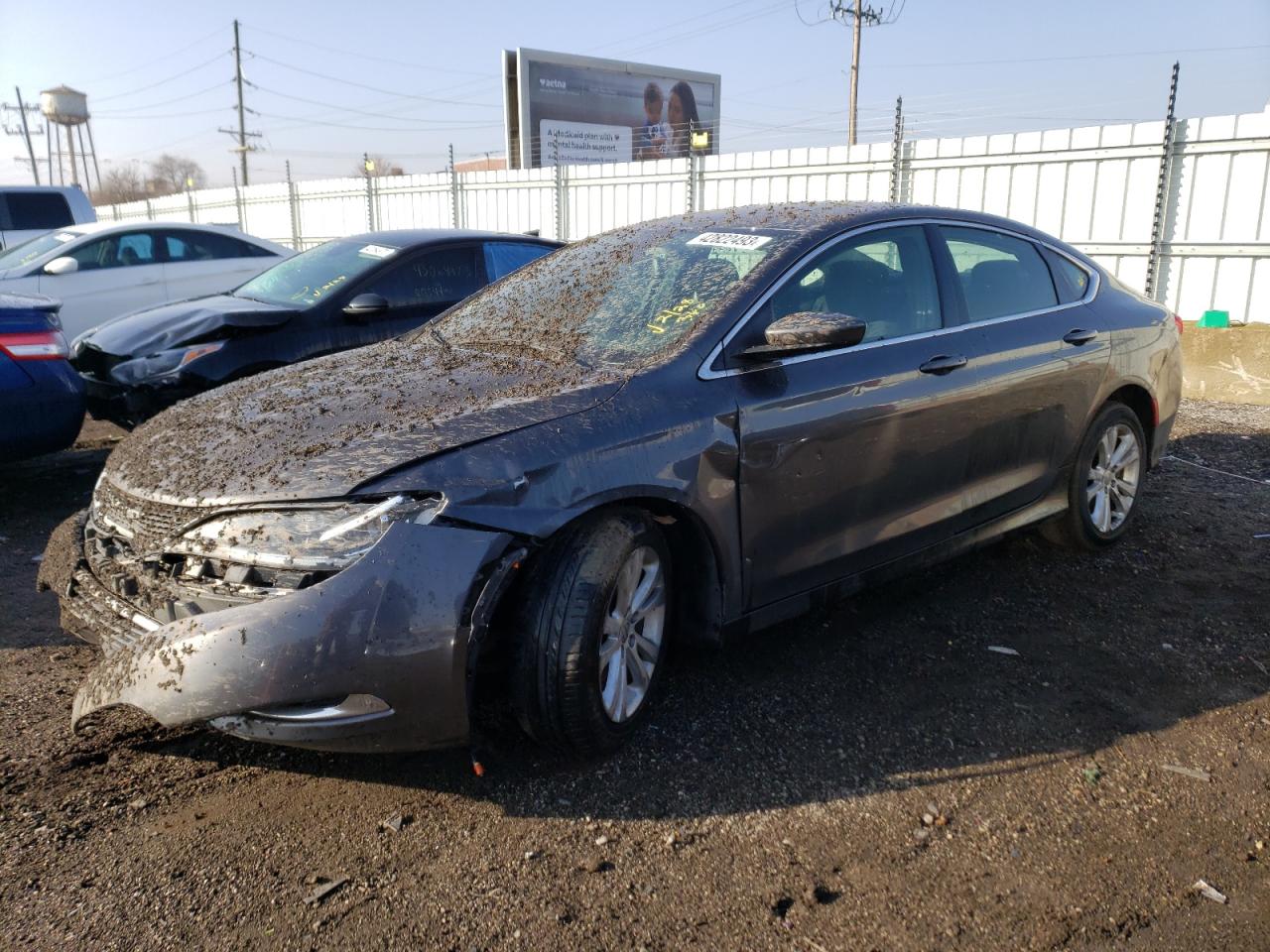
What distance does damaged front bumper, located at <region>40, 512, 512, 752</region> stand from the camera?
2.46 m

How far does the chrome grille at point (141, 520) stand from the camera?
2.75 meters

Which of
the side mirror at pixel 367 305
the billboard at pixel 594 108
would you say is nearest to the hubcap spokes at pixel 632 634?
the side mirror at pixel 367 305

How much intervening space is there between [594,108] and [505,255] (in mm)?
28470

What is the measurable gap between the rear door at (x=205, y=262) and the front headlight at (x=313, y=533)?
8.02 metres

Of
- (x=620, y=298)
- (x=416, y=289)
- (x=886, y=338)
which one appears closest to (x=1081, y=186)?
(x=416, y=289)

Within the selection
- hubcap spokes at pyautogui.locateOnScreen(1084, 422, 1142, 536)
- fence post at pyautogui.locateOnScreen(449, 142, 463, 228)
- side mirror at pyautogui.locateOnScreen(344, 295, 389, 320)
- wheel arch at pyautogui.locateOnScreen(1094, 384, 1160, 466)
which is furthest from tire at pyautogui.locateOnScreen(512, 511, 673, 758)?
fence post at pyautogui.locateOnScreen(449, 142, 463, 228)

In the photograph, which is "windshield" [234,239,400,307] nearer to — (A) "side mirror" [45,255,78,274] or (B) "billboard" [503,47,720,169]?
(A) "side mirror" [45,255,78,274]

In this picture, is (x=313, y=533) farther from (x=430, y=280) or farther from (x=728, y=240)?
(x=430, y=280)

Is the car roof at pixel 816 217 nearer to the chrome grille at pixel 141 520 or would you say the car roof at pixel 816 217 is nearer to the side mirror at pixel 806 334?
the side mirror at pixel 806 334

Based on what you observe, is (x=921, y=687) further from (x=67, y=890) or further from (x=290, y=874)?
(x=67, y=890)

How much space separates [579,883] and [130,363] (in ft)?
16.1

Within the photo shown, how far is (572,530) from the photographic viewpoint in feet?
9.43

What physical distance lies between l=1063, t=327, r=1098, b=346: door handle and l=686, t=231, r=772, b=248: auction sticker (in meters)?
1.65

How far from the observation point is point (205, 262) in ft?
33.2
